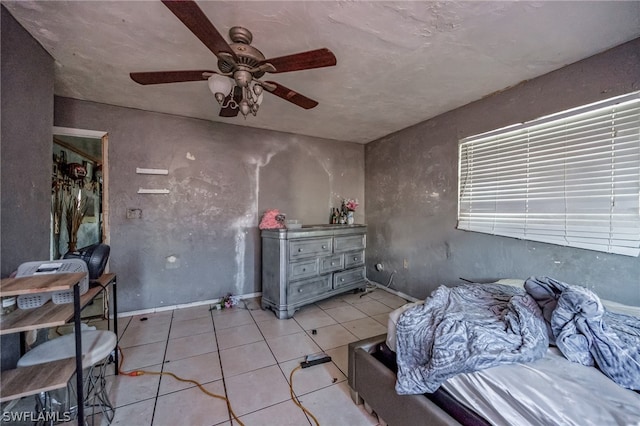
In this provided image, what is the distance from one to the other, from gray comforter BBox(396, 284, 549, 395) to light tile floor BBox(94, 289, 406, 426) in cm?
55

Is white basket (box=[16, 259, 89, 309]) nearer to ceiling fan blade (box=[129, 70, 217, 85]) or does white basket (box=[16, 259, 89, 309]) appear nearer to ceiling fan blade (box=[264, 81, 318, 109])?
ceiling fan blade (box=[129, 70, 217, 85])

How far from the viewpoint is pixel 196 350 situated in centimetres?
217

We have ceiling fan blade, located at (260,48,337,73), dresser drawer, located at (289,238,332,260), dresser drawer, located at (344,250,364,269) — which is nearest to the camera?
ceiling fan blade, located at (260,48,337,73)

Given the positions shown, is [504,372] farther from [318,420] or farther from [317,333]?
[317,333]

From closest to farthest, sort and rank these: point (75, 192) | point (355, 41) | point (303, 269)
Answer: point (355, 41), point (303, 269), point (75, 192)

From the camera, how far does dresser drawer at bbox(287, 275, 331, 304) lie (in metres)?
2.88

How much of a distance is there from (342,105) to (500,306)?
2.33 meters

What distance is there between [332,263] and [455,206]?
1.66 m

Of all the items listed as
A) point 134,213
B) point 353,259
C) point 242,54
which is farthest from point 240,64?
Answer: point 353,259

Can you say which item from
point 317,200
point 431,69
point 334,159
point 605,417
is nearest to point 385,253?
point 317,200

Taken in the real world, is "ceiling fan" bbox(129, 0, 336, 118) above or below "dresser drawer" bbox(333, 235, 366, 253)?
above

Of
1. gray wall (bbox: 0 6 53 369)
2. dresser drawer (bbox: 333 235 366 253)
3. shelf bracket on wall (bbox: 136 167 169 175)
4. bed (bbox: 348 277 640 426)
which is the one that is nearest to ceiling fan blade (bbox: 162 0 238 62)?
gray wall (bbox: 0 6 53 369)

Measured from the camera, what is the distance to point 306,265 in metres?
3.00

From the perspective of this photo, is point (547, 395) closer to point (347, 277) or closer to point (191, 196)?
point (347, 277)
